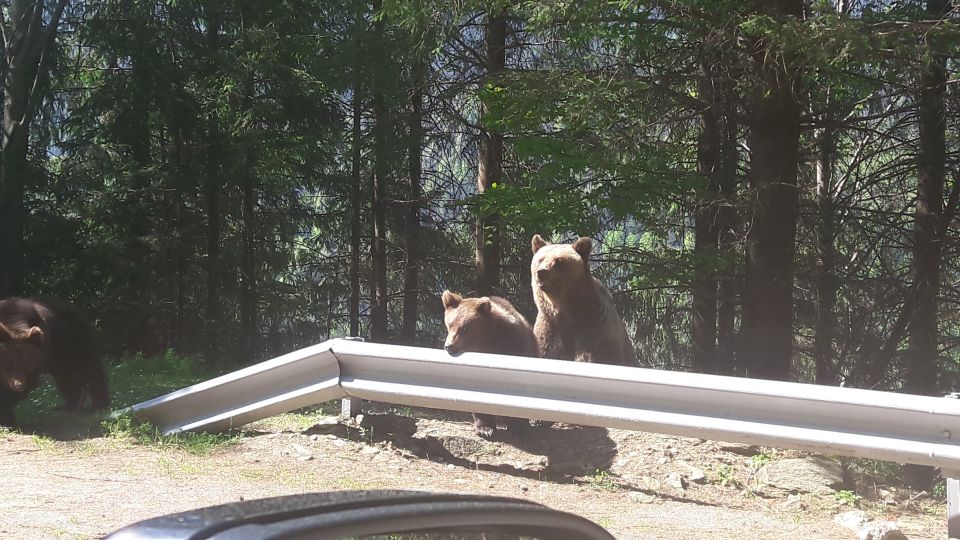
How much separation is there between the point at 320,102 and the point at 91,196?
4863 millimetres

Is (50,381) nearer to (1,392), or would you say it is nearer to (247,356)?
A: (1,392)

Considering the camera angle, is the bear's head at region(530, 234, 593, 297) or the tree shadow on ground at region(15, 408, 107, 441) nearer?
the tree shadow on ground at region(15, 408, 107, 441)

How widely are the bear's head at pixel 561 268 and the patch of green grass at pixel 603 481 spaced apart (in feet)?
7.88

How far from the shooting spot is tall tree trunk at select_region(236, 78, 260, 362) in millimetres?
18359

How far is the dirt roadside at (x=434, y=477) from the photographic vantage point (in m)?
4.32

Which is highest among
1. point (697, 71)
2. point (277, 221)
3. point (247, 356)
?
point (697, 71)

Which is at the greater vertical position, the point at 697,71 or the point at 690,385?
the point at 697,71

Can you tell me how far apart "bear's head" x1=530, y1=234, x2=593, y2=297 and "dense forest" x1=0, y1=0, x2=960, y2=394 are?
8.70 ft

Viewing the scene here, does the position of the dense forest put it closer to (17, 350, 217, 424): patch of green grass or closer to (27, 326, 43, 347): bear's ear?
(17, 350, 217, 424): patch of green grass

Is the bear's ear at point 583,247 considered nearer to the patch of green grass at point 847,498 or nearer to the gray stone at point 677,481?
the gray stone at point 677,481

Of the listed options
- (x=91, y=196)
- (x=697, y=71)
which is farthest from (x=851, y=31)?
(x=91, y=196)

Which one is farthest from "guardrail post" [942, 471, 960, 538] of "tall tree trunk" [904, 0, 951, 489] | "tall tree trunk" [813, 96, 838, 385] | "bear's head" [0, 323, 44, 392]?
"tall tree trunk" [813, 96, 838, 385]

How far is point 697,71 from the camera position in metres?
11.8

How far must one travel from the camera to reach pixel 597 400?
4.91 metres
